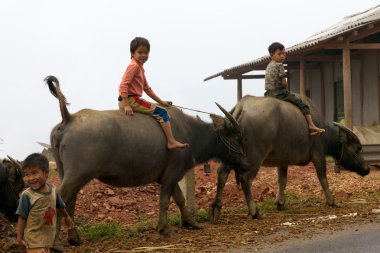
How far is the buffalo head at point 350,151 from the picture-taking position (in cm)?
1130

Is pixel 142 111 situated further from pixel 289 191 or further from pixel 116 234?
pixel 289 191

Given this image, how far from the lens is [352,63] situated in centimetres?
2164

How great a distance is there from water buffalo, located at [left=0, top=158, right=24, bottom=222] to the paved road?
3.06 meters

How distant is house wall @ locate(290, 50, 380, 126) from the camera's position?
20422 mm

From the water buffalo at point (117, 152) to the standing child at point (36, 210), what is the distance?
1.69 metres

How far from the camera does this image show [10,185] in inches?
291

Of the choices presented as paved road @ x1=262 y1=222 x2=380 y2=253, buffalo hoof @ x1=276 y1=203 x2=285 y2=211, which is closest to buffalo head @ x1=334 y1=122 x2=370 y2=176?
buffalo hoof @ x1=276 y1=203 x2=285 y2=211

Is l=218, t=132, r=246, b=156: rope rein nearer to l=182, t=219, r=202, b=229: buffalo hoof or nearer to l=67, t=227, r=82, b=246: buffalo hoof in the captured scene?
l=182, t=219, r=202, b=229: buffalo hoof

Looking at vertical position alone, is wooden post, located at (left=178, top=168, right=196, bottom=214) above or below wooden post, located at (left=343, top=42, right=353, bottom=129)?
below

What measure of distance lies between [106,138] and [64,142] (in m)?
0.48

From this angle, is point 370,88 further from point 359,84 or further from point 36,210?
point 36,210

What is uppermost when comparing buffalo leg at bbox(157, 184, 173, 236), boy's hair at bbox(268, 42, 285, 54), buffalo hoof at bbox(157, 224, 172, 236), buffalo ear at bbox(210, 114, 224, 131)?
boy's hair at bbox(268, 42, 285, 54)

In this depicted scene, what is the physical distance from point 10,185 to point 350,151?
6.44m

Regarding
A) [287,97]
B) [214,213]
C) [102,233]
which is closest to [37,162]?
[102,233]
